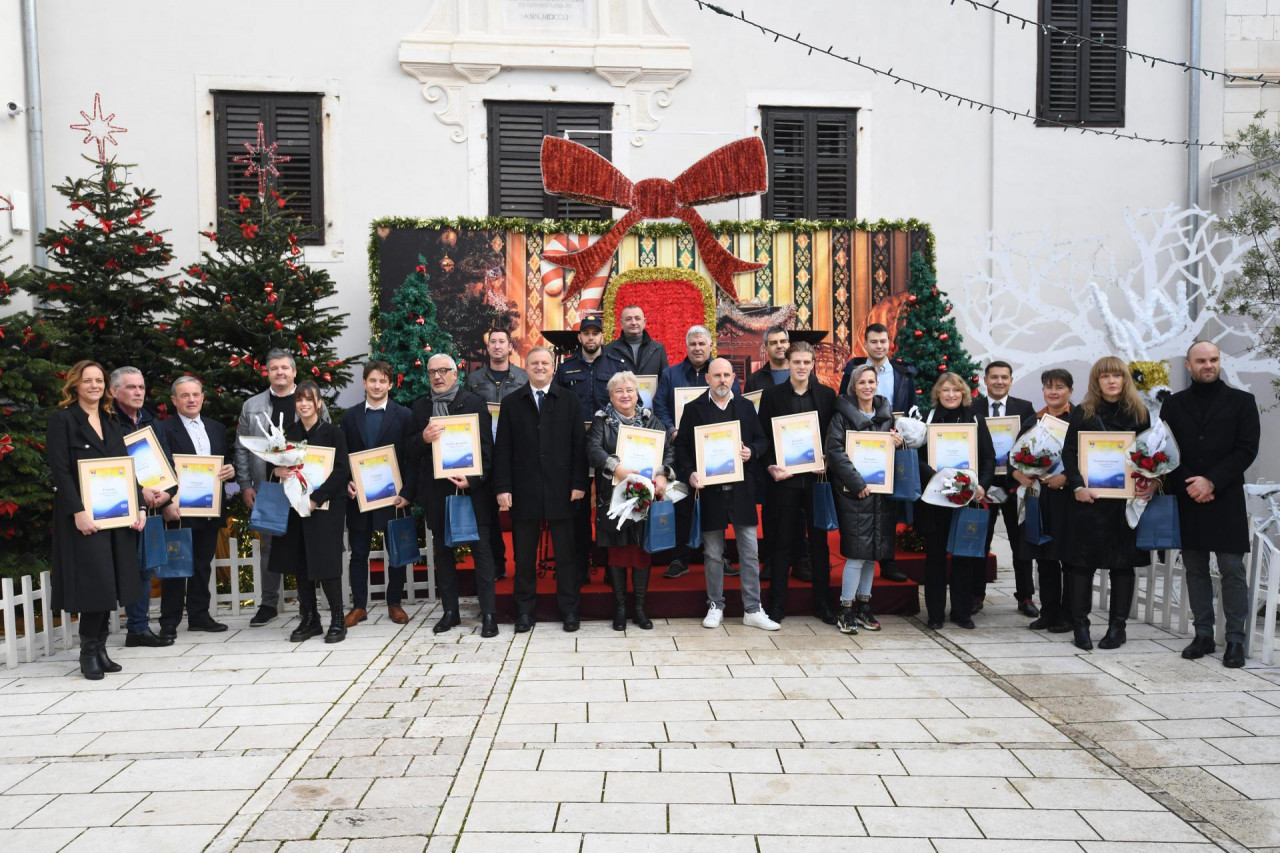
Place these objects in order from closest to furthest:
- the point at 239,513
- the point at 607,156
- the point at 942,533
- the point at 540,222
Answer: the point at 942,533
the point at 239,513
the point at 540,222
the point at 607,156

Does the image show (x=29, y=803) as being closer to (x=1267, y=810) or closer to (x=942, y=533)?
(x=1267, y=810)

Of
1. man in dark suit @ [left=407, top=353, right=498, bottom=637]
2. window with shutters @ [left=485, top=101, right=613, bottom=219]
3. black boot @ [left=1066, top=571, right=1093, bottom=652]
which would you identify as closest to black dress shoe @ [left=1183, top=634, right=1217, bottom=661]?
black boot @ [left=1066, top=571, right=1093, bottom=652]

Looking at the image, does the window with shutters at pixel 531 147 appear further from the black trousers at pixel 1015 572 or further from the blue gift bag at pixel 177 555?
the black trousers at pixel 1015 572

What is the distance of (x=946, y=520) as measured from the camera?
7.25 metres

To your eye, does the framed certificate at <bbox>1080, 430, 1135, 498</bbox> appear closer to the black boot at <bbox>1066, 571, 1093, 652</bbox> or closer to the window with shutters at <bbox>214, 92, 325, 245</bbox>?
the black boot at <bbox>1066, 571, 1093, 652</bbox>

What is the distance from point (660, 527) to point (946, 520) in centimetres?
215

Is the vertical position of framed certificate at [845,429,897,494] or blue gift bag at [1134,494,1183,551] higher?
framed certificate at [845,429,897,494]

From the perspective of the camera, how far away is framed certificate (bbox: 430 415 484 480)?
7.09m

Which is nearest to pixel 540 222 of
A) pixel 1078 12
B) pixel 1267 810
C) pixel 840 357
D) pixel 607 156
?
pixel 607 156

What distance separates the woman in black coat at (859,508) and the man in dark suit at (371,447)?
3237 millimetres

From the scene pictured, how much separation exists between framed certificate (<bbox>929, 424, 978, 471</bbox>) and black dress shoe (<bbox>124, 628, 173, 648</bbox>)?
582 centimetres

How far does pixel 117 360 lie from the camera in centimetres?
895

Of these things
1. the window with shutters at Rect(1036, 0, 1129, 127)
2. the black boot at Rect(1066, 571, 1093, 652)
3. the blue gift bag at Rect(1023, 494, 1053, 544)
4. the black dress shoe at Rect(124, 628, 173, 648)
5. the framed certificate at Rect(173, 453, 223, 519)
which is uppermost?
the window with shutters at Rect(1036, 0, 1129, 127)

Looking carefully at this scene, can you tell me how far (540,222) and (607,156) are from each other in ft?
4.89
